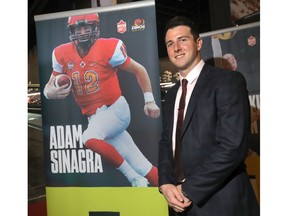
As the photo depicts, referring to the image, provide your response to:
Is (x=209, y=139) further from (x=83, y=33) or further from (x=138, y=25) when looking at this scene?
(x=83, y=33)

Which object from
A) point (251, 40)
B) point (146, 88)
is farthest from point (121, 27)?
point (251, 40)

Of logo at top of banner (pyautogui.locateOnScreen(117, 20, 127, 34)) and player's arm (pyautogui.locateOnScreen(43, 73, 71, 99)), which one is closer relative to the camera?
logo at top of banner (pyautogui.locateOnScreen(117, 20, 127, 34))

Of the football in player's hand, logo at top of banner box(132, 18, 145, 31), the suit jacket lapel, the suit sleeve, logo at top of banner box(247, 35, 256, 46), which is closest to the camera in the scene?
the suit sleeve

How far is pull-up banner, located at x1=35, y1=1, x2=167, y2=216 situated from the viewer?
7.32ft

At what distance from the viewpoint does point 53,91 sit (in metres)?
2.39

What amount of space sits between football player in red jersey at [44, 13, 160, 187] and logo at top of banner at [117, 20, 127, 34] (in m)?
0.07

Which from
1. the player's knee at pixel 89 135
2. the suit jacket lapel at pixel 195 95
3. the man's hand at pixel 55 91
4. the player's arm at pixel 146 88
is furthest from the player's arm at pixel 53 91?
the suit jacket lapel at pixel 195 95

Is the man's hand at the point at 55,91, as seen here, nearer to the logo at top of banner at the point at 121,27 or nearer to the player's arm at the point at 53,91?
the player's arm at the point at 53,91

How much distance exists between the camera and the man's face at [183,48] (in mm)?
1656

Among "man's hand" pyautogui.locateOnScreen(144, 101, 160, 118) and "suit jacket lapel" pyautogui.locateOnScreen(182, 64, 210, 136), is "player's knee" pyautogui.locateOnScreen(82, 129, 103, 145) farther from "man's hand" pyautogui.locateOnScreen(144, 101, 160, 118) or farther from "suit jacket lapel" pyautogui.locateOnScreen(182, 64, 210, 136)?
"suit jacket lapel" pyautogui.locateOnScreen(182, 64, 210, 136)

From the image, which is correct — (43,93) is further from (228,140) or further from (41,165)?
(41,165)

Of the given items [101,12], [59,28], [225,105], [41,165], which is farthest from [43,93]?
[41,165]

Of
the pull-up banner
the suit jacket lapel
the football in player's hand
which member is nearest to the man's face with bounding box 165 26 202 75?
the suit jacket lapel

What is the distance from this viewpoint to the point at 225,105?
1465 millimetres
